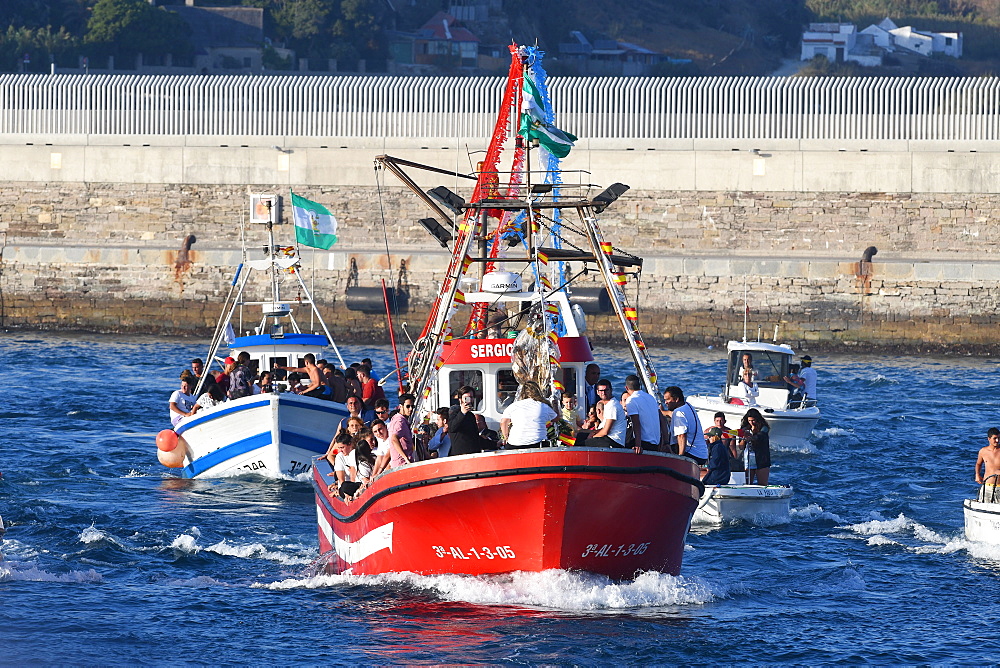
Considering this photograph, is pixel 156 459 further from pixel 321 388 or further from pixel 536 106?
pixel 536 106

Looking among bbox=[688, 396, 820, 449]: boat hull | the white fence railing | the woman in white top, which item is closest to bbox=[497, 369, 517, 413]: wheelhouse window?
the woman in white top

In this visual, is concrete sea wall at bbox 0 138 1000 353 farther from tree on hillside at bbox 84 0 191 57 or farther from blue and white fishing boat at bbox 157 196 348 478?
tree on hillside at bbox 84 0 191 57

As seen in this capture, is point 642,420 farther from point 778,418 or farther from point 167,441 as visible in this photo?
point 778,418

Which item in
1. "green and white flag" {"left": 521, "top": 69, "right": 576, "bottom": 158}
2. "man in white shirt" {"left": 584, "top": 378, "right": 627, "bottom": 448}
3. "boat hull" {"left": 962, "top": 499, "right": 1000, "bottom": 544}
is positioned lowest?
"boat hull" {"left": 962, "top": 499, "right": 1000, "bottom": 544}

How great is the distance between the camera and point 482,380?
19.1 m

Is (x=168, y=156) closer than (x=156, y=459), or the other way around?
(x=156, y=459)

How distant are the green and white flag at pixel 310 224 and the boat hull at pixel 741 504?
9833 millimetres

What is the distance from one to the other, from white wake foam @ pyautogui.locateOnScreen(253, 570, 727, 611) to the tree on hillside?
59825 millimetres

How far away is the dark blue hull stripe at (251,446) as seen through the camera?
23234mm

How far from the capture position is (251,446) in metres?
23.5

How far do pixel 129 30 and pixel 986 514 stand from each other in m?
60.4

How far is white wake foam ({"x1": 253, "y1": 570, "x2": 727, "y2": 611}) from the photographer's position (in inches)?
597

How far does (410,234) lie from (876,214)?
13109 mm

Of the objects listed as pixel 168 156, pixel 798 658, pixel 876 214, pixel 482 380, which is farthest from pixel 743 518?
pixel 168 156
